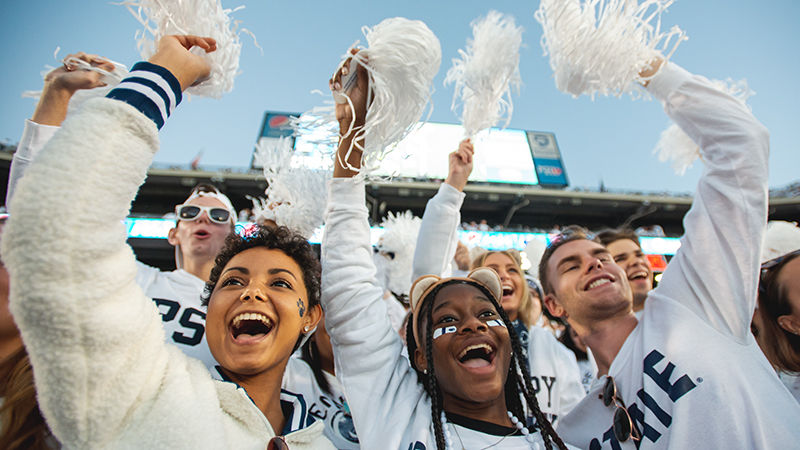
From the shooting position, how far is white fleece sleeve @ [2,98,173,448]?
676mm

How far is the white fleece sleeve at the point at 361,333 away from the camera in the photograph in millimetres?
1337

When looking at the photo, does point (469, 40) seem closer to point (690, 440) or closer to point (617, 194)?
point (690, 440)

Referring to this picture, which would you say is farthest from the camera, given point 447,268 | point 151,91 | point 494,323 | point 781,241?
point 781,241

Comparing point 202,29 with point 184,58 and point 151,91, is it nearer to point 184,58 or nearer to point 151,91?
point 184,58

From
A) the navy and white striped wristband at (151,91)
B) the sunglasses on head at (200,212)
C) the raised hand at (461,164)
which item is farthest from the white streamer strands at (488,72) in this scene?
the sunglasses on head at (200,212)

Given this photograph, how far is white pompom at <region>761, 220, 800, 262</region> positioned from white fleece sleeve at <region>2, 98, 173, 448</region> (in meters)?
3.77

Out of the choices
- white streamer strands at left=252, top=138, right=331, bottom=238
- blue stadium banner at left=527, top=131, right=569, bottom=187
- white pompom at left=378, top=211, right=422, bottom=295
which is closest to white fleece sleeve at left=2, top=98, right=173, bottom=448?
white streamer strands at left=252, top=138, right=331, bottom=238

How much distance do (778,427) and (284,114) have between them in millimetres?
20177

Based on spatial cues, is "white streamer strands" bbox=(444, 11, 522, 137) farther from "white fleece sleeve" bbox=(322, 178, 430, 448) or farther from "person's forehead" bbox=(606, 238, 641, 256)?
"person's forehead" bbox=(606, 238, 641, 256)

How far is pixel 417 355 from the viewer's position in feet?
5.46

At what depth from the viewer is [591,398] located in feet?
5.45

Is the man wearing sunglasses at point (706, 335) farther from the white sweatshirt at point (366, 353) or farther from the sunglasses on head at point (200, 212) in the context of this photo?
the sunglasses on head at point (200, 212)

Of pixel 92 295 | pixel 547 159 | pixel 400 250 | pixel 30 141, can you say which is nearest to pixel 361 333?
pixel 92 295

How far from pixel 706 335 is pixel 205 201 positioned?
10.1 ft
